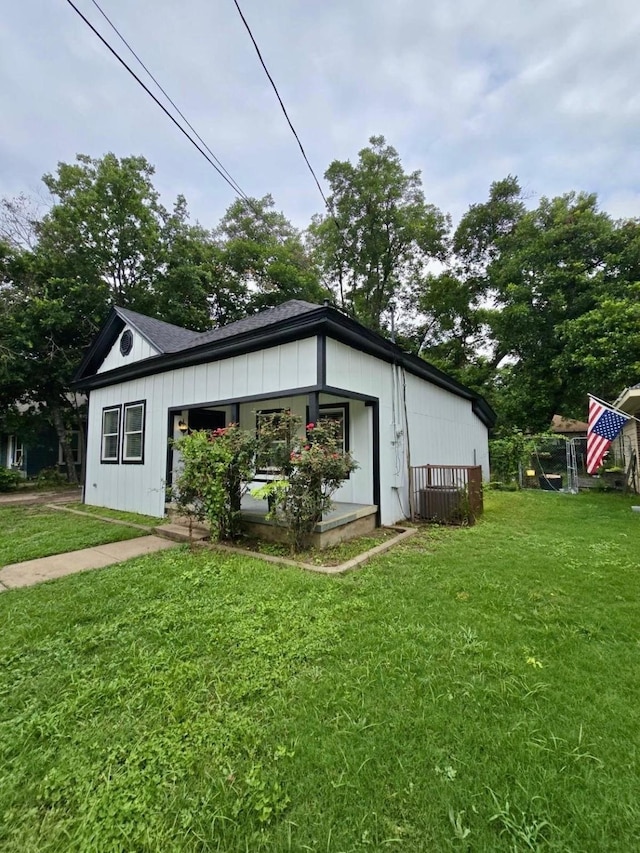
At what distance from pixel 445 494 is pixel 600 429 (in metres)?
3.94

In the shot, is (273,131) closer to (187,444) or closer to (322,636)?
(187,444)

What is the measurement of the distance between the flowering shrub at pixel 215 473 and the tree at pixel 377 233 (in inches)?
663

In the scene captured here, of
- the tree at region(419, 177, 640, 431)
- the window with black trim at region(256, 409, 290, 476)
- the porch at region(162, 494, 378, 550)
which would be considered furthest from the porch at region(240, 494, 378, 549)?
the tree at region(419, 177, 640, 431)

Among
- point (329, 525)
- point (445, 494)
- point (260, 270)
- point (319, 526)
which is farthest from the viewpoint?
point (260, 270)

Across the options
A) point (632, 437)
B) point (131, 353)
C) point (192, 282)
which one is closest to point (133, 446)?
point (131, 353)

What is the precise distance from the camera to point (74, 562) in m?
4.44

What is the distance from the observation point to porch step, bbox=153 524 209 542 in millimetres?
5430

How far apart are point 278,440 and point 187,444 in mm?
1290

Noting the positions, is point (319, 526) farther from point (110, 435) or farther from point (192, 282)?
point (192, 282)

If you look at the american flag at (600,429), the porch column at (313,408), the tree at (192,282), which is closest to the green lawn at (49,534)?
the porch column at (313,408)

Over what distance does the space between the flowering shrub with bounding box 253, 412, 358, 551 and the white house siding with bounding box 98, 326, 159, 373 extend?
4743 millimetres

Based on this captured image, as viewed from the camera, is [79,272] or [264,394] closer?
[264,394]

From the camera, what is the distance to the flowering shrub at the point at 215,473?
15.8 ft

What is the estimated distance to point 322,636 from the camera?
2.61 metres
